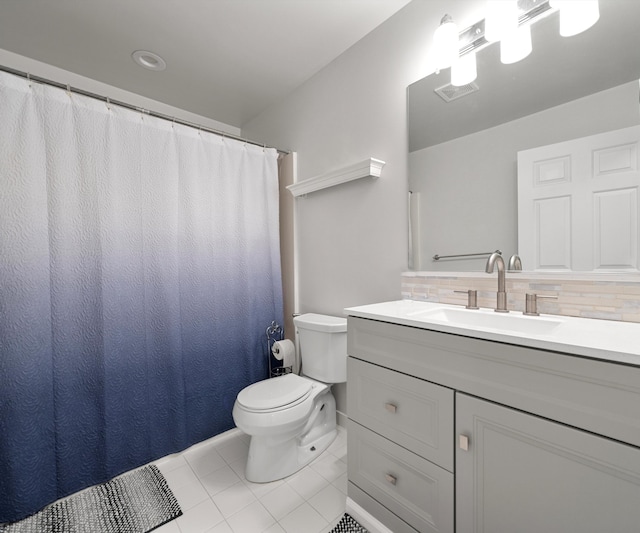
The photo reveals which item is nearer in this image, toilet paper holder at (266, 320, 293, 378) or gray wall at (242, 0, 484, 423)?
gray wall at (242, 0, 484, 423)

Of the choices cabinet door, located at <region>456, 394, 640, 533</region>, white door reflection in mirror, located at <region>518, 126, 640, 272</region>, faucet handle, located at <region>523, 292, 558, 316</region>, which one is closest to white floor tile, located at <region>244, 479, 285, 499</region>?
cabinet door, located at <region>456, 394, 640, 533</region>

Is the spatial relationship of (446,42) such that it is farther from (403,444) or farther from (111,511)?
(111,511)

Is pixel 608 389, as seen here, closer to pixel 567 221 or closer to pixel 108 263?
pixel 567 221

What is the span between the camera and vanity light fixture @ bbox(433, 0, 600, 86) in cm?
103

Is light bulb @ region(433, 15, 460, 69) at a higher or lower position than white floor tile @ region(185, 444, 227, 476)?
higher

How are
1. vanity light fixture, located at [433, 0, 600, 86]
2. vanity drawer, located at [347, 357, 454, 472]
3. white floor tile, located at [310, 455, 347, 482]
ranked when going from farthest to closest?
white floor tile, located at [310, 455, 347, 482] < vanity light fixture, located at [433, 0, 600, 86] < vanity drawer, located at [347, 357, 454, 472]

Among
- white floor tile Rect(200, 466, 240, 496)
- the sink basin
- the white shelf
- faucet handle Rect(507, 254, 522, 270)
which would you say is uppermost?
the white shelf

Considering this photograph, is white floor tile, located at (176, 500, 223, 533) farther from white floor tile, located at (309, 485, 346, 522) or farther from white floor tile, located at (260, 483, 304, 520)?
white floor tile, located at (309, 485, 346, 522)

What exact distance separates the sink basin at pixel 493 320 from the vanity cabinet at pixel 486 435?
0.16m

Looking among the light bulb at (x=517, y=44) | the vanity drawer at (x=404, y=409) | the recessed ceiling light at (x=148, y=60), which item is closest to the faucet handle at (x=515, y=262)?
the vanity drawer at (x=404, y=409)

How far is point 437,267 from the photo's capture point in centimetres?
144

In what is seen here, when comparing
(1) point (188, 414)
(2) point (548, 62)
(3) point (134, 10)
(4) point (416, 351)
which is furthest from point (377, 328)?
(3) point (134, 10)

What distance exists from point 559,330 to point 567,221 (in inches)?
16.9

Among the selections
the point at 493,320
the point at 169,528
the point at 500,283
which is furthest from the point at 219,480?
the point at 500,283
